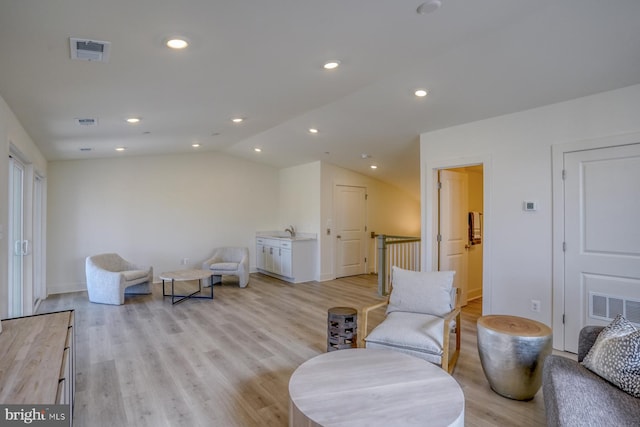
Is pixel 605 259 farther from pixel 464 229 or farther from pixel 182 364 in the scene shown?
pixel 182 364

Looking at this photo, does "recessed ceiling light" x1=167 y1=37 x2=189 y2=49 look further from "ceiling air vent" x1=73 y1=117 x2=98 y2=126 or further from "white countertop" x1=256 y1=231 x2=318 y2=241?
"white countertop" x1=256 y1=231 x2=318 y2=241

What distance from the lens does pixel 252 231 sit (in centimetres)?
827

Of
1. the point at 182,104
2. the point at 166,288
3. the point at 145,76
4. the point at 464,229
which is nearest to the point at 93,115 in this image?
the point at 182,104

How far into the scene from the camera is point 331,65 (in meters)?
2.90

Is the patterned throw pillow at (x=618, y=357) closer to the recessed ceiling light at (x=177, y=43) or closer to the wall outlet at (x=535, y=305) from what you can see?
the wall outlet at (x=535, y=305)

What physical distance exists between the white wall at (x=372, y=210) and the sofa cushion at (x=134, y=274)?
3263 mm

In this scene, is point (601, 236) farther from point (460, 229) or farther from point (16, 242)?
point (16, 242)

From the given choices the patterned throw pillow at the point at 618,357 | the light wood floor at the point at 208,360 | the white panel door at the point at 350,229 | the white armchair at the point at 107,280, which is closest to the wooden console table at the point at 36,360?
the light wood floor at the point at 208,360

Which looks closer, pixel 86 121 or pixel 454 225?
pixel 86 121

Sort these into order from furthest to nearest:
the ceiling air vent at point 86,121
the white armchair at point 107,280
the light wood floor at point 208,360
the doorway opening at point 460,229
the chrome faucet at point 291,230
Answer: the chrome faucet at point 291,230 → the white armchair at point 107,280 → the doorway opening at point 460,229 → the ceiling air vent at point 86,121 → the light wood floor at point 208,360

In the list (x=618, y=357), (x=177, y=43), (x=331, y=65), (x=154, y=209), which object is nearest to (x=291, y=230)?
(x=154, y=209)

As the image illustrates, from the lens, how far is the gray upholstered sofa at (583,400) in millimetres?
1580

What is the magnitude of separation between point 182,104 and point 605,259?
429cm

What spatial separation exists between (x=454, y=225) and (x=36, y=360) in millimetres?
4713
